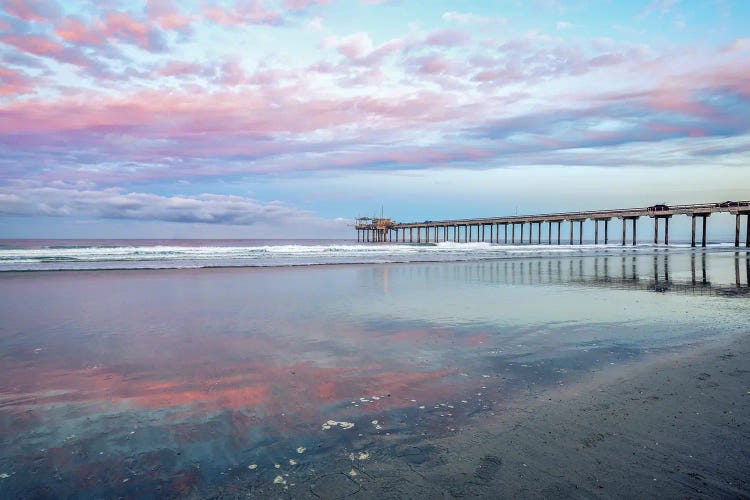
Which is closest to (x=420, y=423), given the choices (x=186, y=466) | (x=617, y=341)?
(x=186, y=466)

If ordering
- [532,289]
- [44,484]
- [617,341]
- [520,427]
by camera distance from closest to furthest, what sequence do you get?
[44,484] → [520,427] → [617,341] → [532,289]

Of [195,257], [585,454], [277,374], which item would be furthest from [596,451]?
[195,257]

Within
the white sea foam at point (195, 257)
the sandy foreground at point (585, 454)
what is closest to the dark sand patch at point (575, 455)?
the sandy foreground at point (585, 454)

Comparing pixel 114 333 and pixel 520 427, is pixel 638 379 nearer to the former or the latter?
pixel 520 427

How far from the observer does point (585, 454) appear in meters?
3.09

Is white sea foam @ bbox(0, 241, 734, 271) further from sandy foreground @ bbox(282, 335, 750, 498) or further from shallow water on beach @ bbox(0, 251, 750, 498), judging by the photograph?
sandy foreground @ bbox(282, 335, 750, 498)

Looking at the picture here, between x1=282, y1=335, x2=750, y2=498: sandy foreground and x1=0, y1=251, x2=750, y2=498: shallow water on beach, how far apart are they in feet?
0.40

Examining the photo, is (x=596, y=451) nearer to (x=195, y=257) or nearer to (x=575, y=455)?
(x=575, y=455)

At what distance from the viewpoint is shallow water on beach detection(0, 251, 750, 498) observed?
121 inches

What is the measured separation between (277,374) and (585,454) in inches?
132

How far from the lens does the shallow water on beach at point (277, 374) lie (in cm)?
307

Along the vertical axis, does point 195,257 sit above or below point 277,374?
below

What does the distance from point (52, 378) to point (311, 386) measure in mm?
3124

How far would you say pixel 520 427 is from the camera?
354cm
